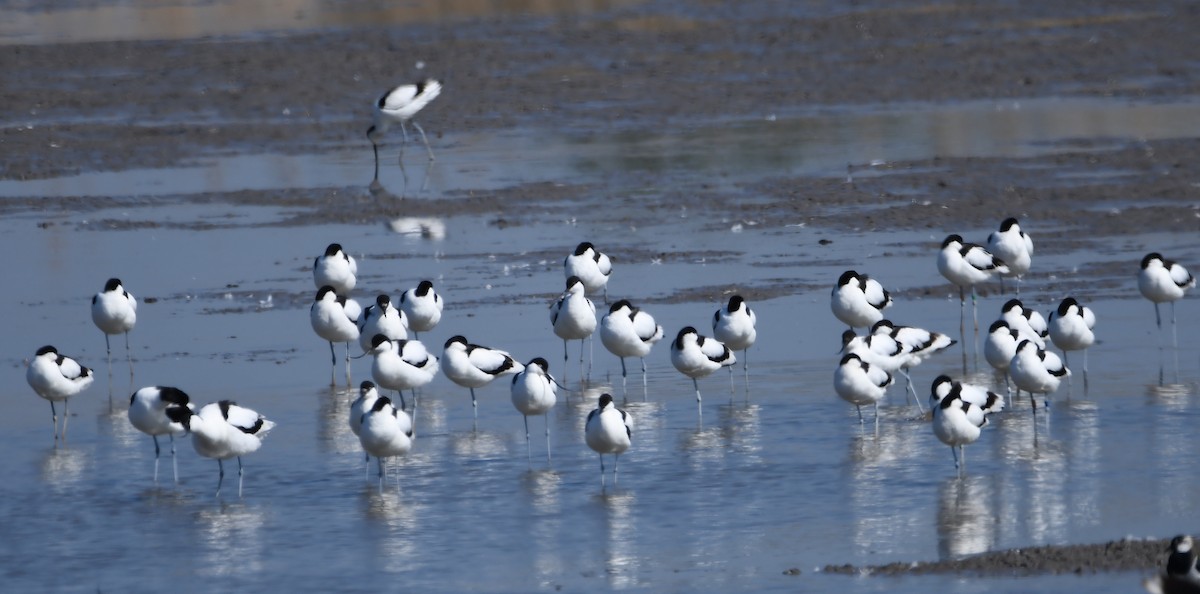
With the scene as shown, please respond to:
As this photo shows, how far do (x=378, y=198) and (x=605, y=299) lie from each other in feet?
22.5

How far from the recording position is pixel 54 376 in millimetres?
13305

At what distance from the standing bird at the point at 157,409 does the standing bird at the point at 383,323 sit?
2.59m

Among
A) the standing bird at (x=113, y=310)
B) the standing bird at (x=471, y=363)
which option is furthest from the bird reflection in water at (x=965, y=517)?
the standing bird at (x=113, y=310)

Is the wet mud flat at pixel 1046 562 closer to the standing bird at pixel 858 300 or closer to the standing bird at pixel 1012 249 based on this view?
the standing bird at pixel 858 300

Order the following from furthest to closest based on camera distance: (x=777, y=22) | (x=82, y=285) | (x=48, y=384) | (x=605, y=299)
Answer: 1. (x=777, y=22)
2. (x=82, y=285)
3. (x=605, y=299)
4. (x=48, y=384)

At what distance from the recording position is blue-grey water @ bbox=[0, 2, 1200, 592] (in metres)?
10.2

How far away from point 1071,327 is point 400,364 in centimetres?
470

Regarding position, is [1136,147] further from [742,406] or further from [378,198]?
[742,406]

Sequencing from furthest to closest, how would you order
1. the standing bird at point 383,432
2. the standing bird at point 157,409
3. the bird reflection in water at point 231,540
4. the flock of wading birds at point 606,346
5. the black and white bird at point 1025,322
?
the black and white bird at point 1025,322
the standing bird at point 157,409
the flock of wading birds at point 606,346
the standing bird at point 383,432
the bird reflection in water at point 231,540

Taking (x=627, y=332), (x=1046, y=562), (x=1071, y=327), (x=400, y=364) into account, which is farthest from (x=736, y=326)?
(x=1046, y=562)

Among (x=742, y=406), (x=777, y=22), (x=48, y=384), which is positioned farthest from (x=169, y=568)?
(x=777, y=22)

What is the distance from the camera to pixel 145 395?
484 inches

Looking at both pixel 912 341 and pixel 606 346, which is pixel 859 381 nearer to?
pixel 912 341

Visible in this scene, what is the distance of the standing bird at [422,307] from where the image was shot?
1517cm
